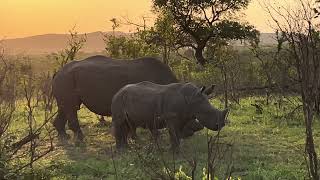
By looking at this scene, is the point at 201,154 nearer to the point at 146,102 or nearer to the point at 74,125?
the point at 146,102

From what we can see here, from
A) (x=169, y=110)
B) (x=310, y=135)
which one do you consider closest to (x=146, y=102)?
(x=169, y=110)

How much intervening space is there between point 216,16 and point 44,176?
88.7 feet

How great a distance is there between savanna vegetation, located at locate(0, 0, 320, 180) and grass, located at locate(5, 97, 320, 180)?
0.06 ft

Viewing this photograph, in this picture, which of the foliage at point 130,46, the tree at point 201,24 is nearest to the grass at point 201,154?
the foliage at point 130,46

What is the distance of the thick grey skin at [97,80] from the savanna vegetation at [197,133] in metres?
0.53

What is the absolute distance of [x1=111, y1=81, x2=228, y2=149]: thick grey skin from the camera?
33.3 ft

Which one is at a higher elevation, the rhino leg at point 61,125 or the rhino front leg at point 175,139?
the rhino front leg at point 175,139

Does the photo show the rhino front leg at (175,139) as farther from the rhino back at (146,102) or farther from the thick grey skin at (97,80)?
the thick grey skin at (97,80)

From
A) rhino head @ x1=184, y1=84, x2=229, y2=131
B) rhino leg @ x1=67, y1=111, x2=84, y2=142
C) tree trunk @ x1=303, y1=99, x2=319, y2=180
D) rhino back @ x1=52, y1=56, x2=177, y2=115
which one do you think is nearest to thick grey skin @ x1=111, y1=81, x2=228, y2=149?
rhino head @ x1=184, y1=84, x2=229, y2=131

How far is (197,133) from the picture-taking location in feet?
41.8

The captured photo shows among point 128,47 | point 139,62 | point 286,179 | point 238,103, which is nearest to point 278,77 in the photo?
point 238,103

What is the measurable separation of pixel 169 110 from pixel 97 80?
9.61 feet

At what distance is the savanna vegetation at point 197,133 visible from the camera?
211 inches

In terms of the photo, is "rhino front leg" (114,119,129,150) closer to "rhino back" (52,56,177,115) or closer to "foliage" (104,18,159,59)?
"rhino back" (52,56,177,115)
